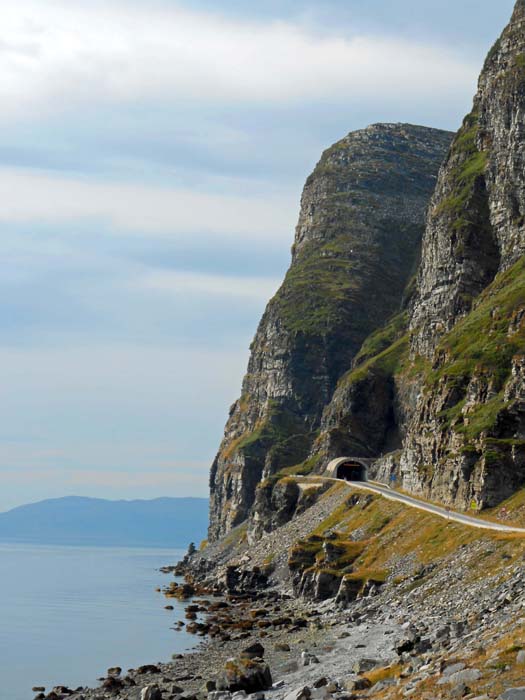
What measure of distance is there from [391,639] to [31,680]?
38.5 meters

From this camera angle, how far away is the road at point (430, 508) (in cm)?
10807

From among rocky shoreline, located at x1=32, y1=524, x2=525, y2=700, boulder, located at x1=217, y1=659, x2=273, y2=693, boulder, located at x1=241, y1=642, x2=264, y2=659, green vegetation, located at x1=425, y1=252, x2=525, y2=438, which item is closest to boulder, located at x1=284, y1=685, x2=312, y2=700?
rocky shoreline, located at x1=32, y1=524, x2=525, y2=700

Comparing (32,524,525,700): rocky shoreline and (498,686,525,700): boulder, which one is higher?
(498,686,525,700): boulder


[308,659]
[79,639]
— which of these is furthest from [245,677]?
[79,639]

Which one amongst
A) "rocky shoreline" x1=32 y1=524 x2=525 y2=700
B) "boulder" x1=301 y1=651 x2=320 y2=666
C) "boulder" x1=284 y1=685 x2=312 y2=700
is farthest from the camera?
"boulder" x1=301 y1=651 x2=320 y2=666

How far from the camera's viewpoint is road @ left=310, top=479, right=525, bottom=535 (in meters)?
108

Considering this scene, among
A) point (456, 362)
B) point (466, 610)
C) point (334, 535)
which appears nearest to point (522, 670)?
point (466, 610)

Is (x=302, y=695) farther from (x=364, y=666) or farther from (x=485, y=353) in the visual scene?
Answer: (x=485, y=353)

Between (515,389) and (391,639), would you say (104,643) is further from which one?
(515,389)

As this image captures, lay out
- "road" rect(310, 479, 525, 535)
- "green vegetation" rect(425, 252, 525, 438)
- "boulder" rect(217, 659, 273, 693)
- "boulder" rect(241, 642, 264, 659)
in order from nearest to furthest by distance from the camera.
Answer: "boulder" rect(217, 659, 273, 693), "boulder" rect(241, 642, 264, 659), "road" rect(310, 479, 525, 535), "green vegetation" rect(425, 252, 525, 438)

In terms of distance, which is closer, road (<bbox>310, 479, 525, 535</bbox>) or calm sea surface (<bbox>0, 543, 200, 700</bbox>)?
calm sea surface (<bbox>0, 543, 200, 700</bbox>)

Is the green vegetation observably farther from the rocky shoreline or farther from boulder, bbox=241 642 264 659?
boulder, bbox=241 642 264 659

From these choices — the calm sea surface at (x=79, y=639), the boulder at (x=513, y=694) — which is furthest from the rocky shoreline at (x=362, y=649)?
the calm sea surface at (x=79, y=639)

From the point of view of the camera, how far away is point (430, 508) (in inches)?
5310
